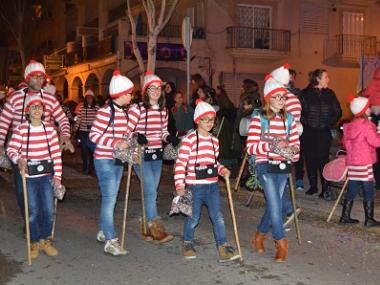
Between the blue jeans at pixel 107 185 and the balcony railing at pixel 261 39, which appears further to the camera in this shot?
the balcony railing at pixel 261 39

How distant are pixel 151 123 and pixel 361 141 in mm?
2825

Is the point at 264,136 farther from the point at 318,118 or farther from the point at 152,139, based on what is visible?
the point at 318,118

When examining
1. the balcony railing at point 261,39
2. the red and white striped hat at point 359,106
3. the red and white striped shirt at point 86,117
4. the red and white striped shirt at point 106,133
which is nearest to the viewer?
the red and white striped shirt at point 106,133

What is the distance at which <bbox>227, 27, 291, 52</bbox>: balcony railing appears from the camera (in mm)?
26656

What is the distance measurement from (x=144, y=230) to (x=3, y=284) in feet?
7.28

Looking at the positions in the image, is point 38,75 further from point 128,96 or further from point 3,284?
point 3,284

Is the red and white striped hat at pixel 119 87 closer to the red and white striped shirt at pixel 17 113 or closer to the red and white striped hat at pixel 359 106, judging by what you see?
the red and white striped shirt at pixel 17 113

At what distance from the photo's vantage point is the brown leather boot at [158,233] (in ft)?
23.4

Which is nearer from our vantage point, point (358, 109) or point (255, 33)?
point (358, 109)

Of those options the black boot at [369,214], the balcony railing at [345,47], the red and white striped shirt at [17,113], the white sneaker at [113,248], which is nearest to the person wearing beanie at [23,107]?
the red and white striped shirt at [17,113]

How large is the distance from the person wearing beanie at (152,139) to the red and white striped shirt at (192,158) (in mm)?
895

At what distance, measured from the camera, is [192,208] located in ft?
20.7

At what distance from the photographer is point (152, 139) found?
7.17 m

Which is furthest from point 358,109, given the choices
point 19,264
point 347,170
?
point 19,264
